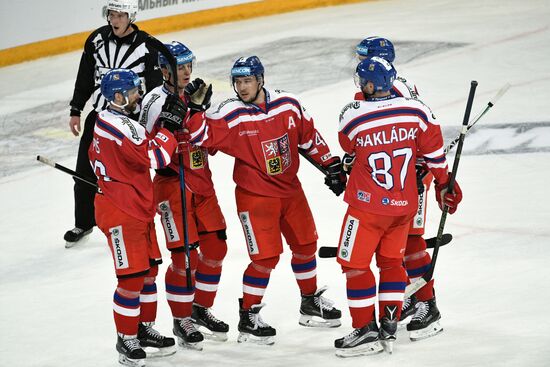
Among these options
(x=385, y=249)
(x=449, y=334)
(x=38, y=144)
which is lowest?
(x=38, y=144)

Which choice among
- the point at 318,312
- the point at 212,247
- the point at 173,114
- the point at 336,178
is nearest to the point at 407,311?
the point at 318,312

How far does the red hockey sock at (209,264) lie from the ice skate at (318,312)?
427 mm

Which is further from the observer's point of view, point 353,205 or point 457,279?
point 457,279

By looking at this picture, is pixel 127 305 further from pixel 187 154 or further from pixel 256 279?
pixel 187 154

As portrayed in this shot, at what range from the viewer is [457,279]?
213 inches

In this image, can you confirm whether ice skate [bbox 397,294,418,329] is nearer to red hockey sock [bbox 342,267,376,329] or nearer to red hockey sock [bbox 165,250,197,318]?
red hockey sock [bbox 342,267,376,329]

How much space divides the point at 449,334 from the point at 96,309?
1739 mm

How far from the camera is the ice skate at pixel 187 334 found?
4.89 m

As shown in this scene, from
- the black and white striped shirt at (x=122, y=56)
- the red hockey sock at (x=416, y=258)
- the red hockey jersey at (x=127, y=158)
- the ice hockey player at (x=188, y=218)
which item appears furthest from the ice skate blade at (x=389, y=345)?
the black and white striped shirt at (x=122, y=56)

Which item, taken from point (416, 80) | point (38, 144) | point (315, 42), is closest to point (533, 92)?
point (416, 80)

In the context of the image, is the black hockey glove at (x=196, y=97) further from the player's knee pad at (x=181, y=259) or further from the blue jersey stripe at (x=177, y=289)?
the blue jersey stripe at (x=177, y=289)

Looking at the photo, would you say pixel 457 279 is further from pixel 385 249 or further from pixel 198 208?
pixel 198 208

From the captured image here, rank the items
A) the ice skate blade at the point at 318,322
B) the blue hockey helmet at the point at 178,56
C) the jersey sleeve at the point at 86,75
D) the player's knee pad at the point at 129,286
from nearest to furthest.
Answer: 1. the player's knee pad at the point at 129,286
2. the blue hockey helmet at the point at 178,56
3. the ice skate blade at the point at 318,322
4. the jersey sleeve at the point at 86,75

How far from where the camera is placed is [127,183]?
181 inches
